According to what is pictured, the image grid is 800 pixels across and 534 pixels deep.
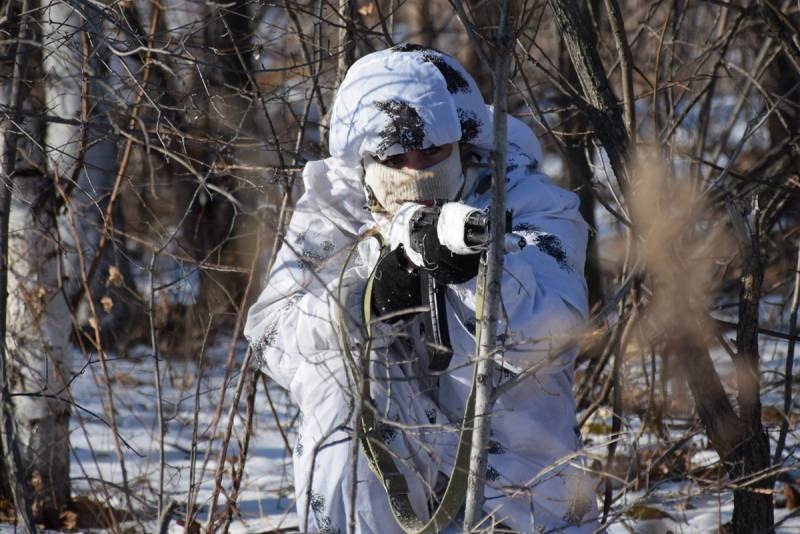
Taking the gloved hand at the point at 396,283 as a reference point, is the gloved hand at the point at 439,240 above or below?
above

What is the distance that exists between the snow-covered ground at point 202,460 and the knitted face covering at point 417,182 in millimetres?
552

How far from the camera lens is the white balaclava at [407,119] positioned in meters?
2.12

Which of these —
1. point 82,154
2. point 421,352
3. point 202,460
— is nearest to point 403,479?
point 421,352

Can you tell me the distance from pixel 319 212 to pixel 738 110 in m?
2.11

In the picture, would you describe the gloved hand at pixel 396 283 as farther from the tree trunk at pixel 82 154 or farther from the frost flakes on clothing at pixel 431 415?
the tree trunk at pixel 82 154

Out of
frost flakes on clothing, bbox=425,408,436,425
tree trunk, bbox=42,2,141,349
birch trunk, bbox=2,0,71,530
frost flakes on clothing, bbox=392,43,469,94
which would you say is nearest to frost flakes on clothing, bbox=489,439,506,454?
frost flakes on clothing, bbox=425,408,436,425

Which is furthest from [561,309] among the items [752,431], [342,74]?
[342,74]

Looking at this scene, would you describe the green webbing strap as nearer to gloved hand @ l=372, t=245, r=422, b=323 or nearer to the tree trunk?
gloved hand @ l=372, t=245, r=422, b=323

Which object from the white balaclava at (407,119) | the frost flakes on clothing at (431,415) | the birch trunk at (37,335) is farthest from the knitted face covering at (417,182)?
the birch trunk at (37,335)

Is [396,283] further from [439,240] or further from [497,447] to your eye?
[497,447]

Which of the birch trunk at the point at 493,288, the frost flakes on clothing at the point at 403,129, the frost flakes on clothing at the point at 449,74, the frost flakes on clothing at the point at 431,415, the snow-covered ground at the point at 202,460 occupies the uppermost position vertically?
the frost flakes on clothing at the point at 449,74

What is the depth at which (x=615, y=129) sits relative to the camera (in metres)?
2.25

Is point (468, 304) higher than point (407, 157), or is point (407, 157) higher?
point (407, 157)

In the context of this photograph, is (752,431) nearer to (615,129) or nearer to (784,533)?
(784,533)
